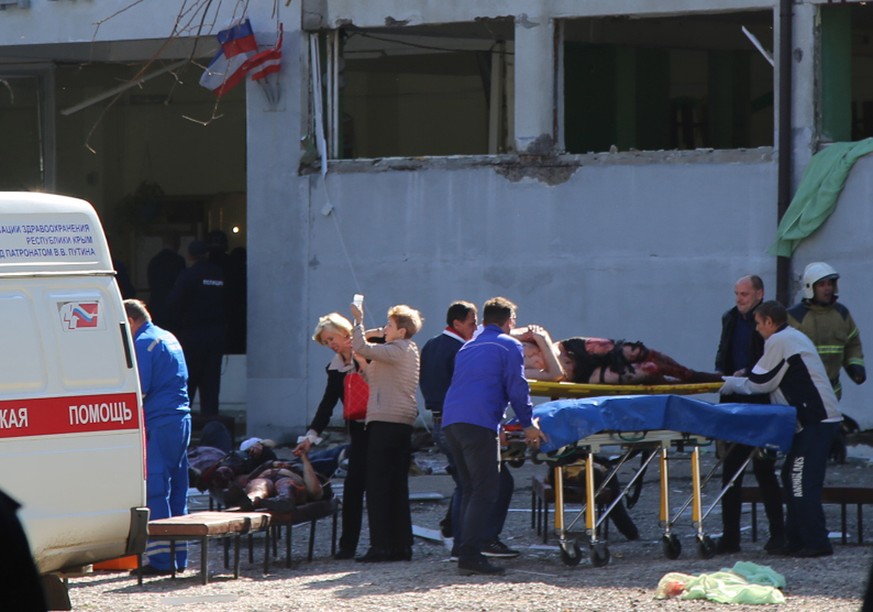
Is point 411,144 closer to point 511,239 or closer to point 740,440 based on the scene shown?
point 511,239

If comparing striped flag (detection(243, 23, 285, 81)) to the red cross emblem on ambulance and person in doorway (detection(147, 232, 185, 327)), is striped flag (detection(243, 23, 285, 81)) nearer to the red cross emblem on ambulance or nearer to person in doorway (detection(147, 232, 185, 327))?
person in doorway (detection(147, 232, 185, 327))

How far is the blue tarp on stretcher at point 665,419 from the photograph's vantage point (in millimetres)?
9555

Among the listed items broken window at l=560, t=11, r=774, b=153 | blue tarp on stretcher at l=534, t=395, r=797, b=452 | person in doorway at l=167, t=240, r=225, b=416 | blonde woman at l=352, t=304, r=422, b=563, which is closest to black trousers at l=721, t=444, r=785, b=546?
blue tarp on stretcher at l=534, t=395, r=797, b=452

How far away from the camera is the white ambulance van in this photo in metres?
8.16

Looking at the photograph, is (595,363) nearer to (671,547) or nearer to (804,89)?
(671,547)

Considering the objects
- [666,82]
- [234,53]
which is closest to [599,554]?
[234,53]

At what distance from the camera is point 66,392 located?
8438 millimetres

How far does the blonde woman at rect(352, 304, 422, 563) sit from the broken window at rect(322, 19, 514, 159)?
26.5 ft

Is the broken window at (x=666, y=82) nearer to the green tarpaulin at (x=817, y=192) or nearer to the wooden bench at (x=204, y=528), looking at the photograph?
the green tarpaulin at (x=817, y=192)

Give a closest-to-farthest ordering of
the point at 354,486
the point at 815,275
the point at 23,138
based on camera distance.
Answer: the point at 354,486, the point at 815,275, the point at 23,138

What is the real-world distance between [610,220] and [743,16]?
11.2 ft

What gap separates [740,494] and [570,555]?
1260 millimetres

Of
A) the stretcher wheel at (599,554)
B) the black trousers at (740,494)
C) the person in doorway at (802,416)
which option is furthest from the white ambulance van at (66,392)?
the person in doorway at (802,416)

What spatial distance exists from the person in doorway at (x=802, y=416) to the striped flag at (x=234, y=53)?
8.16 metres
